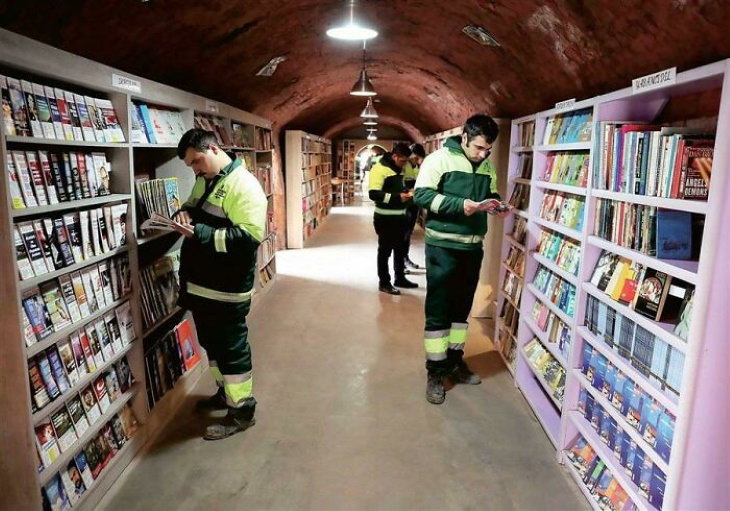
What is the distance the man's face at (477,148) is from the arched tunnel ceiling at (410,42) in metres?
0.70

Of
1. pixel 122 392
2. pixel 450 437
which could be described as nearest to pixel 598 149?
pixel 450 437

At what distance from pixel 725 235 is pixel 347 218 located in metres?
12.0

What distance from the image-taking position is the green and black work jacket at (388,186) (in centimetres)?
575

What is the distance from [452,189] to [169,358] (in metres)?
2.09

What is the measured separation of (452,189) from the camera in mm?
3346

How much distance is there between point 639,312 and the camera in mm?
2121

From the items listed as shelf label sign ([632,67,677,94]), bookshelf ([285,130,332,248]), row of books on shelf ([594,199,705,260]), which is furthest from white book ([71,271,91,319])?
bookshelf ([285,130,332,248])

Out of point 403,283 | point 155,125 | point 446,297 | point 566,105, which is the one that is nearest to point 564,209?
point 566,105

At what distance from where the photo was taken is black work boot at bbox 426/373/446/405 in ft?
11.4

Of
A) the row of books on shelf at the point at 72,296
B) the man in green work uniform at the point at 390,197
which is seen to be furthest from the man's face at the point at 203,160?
the man in green work uniform at the point at 390,197

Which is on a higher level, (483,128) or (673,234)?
(483,128)

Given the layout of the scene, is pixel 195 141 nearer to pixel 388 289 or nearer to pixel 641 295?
pixel 641 295

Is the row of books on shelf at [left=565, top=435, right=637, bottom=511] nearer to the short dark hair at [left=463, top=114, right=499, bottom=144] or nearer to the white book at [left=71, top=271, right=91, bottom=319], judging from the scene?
the short dark hair at [left=463, top=114, right=499, bottom=144]

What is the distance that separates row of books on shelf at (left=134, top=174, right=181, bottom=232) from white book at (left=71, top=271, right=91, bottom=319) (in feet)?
1.76
